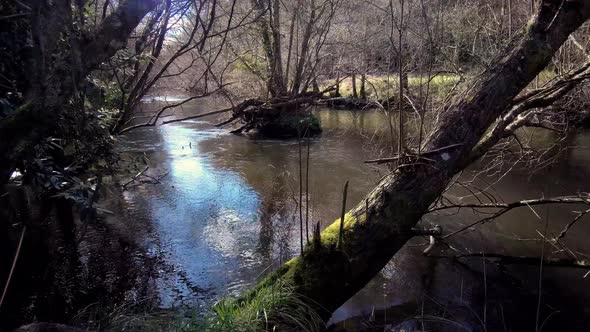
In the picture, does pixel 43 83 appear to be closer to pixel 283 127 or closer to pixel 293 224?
pixel 293 224

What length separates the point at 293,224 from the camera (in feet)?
22.7

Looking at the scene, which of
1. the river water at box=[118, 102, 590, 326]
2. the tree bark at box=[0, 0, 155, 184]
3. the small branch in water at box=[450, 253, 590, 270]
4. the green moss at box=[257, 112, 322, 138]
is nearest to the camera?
the tree bark at box=[0, 0, 155, 184]

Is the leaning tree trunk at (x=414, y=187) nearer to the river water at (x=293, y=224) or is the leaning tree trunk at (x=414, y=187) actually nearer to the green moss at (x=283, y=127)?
the river water at (x=293, y=224)

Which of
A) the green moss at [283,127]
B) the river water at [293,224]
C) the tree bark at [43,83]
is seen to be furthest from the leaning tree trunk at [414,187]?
the green moss at [283,127]

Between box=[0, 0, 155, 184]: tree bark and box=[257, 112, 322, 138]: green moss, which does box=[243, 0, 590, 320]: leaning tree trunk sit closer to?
box=[0, 0, 155, 184]: tree bark

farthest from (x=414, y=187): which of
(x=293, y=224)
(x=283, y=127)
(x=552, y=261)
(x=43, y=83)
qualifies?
(x=283, y=127)

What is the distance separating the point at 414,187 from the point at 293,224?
3238 mm

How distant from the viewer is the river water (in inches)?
192

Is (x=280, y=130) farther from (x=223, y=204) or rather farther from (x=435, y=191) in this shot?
(x=435, y=191)

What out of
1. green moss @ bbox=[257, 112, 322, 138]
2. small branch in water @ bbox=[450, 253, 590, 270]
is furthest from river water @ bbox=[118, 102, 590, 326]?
green moss @ bbox=[257, 112, 322, 138]

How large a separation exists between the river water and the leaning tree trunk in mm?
711

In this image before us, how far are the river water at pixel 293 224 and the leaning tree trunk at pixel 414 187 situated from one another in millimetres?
711

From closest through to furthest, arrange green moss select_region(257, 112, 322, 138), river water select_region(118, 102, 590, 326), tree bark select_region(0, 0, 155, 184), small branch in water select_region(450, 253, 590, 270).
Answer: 1. tree bark select_region(0, 0, 155, 184)
2. small branch in water select_region(450, 253, 590, 270)
3. river water select_region(118, 102, 590, 326)
4. green moss select_region(257, 112, 322, 138)

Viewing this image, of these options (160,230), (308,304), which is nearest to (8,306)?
(160,230)
